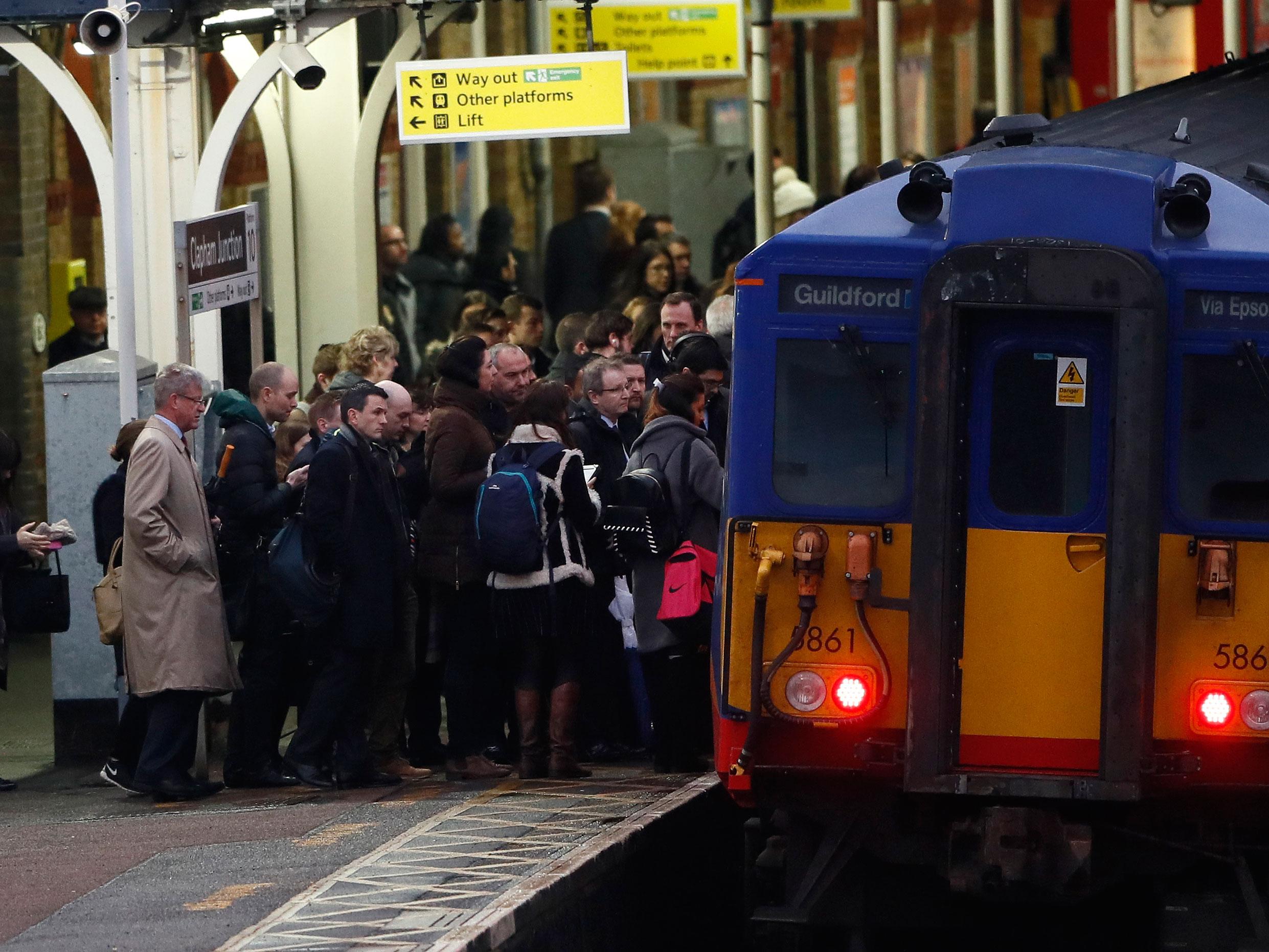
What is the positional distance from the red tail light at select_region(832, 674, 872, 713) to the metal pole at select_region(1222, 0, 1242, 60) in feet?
33.2

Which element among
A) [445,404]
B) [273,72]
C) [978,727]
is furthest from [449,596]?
[978,727]

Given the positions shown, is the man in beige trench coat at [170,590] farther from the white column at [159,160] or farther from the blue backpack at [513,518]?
the white column at [159,160]

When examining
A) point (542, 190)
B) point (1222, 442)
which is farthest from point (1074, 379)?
point (542, 190)

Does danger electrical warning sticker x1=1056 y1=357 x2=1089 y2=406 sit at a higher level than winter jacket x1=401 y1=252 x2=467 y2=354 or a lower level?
lower

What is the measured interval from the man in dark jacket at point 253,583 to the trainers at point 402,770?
0.40 metres

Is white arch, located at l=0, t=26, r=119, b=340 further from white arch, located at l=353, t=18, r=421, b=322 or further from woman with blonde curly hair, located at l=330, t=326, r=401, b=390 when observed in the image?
white arch, located at l=353, t=18, r=421, b=322

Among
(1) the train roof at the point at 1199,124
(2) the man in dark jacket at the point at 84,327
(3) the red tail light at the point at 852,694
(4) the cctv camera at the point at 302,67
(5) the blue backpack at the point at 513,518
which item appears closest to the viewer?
(3) the red tail light at the point at 852,694

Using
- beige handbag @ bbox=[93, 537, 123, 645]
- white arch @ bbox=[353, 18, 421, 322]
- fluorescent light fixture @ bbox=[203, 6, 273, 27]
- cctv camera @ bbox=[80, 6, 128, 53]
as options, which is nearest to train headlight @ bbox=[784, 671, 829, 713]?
beige handbag @ bbox=[93, 537, 123, 645]

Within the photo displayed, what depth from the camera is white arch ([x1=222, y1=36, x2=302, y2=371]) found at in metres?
14.1

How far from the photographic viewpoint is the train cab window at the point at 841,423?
24.9 ft

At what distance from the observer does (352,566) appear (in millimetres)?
10000

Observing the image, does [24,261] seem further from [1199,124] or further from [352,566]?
[1199,124]

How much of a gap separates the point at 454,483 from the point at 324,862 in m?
2.21

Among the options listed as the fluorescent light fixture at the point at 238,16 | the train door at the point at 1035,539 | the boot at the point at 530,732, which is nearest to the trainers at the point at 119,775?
the boot at the point at 530,732
